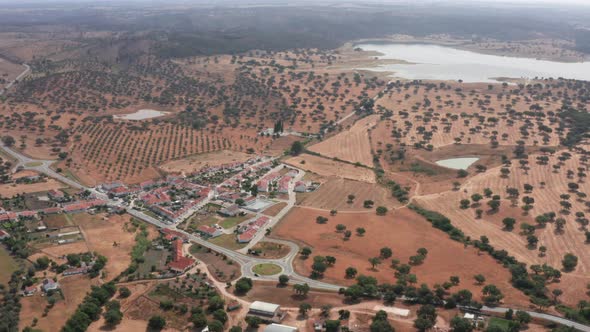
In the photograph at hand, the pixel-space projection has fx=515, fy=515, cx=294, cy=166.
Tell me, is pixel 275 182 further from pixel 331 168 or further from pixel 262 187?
pixel 331 168

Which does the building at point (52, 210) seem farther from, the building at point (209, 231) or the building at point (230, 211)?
the building at point (230, 211)

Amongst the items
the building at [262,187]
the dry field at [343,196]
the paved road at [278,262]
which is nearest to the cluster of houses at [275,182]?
the building at [262,187]

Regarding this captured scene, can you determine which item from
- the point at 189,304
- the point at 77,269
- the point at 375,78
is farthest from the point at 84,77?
Result: the point at 189,304

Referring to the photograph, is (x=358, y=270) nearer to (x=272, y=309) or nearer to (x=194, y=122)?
(x=272, y=309)

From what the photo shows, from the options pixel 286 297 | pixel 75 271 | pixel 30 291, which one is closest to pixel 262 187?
pixel 286 297

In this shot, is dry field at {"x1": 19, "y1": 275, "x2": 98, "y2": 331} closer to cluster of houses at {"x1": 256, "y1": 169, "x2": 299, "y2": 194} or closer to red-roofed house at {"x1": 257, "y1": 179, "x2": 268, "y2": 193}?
red-roofed house at {"x1": 257, "y1": 179, "x2": 268, "y2": 193}
